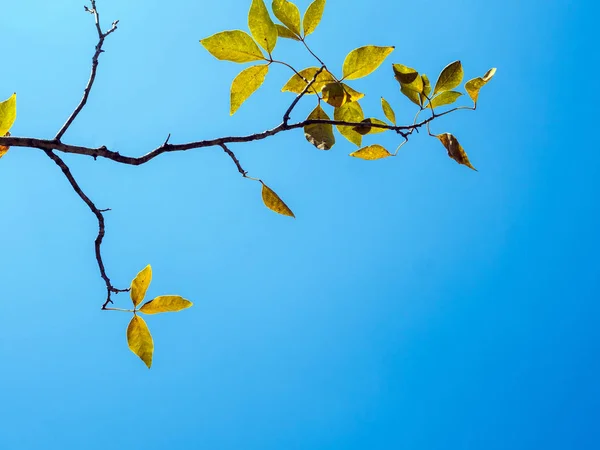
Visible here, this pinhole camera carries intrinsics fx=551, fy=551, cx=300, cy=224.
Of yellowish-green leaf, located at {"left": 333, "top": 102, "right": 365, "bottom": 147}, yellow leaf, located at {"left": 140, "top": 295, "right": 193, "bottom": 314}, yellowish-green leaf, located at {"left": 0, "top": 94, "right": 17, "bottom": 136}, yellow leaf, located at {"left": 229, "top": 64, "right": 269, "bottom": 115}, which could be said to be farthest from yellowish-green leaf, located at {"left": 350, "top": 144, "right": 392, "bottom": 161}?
yellowish-green leaf, located at {"left": 0, "top": 94, "right": 17, "bottom": 136}

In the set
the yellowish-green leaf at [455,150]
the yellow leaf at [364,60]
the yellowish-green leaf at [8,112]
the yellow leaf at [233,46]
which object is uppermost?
the yellow leaf at [233,46]

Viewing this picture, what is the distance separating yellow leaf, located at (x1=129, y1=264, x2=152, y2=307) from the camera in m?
0.73

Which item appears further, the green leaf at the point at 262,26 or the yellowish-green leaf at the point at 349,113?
the yellowish-green leaf at the point at 349,113

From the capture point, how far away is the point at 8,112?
630mm

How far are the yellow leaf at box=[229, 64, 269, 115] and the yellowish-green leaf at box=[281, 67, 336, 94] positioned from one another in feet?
0.16

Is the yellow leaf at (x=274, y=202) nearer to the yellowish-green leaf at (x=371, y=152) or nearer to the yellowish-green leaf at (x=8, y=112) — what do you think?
the yellowish-green leaf at (x=371, y=152)

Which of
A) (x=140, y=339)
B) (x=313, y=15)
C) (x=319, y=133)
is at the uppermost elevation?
(x=313, y=15)

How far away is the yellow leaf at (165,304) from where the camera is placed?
73cm

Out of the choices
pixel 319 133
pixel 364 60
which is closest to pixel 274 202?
pixel 319 133

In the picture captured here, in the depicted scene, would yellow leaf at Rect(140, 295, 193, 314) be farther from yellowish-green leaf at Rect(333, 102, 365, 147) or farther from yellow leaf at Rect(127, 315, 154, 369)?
yellowish-green leaf at Rect(333, 102, 365, 147)

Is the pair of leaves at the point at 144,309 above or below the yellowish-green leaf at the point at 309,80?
below

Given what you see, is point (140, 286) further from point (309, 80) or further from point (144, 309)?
point (309, 80)

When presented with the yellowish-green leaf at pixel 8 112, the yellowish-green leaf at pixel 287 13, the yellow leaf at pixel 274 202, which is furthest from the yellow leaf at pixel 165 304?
the yellowish-green leaf at pixel 287 13

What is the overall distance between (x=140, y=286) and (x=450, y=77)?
1.61ft
